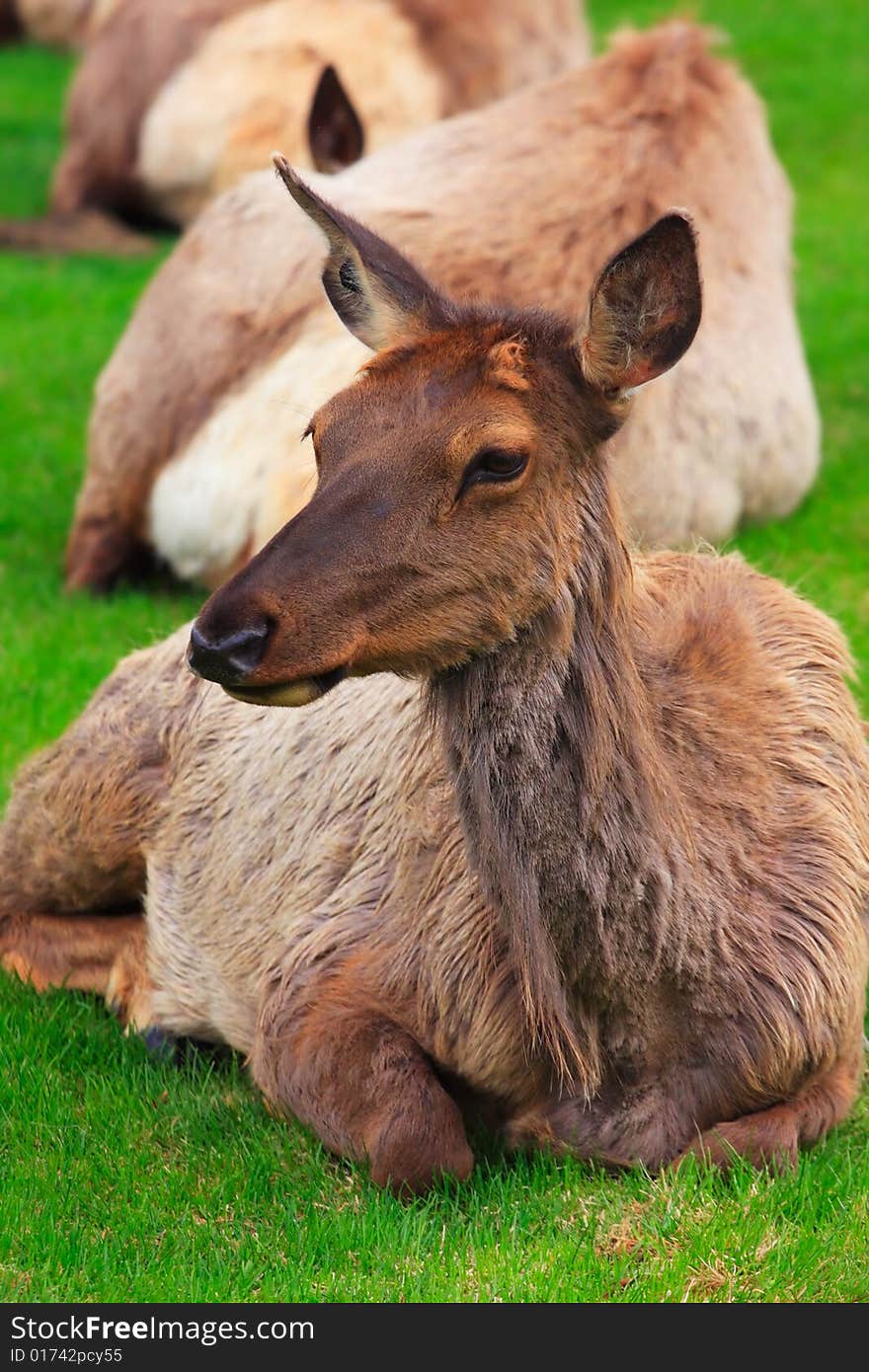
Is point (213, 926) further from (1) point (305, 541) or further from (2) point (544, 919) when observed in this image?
(1) point (305, 541)

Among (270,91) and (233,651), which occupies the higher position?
(233,651)

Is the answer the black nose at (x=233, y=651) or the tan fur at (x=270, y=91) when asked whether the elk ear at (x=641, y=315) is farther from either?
the tan fur at (x=270, y=91)

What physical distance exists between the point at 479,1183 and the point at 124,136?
430 inches

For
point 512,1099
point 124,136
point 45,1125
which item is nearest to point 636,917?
point 512,1099

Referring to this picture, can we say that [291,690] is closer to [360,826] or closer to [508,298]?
[360,826]

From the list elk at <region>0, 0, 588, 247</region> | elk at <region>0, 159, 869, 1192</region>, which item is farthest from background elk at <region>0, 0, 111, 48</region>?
elk at <region>0, 159, 869, 1192</region>

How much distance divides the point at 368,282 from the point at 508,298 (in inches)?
118

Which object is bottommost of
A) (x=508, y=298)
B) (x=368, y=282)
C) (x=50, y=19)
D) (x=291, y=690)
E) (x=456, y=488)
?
(x=50, y=19)

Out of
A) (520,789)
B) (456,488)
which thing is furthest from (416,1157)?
(456,488)

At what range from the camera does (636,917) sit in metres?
4.39

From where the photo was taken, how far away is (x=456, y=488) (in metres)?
4.07

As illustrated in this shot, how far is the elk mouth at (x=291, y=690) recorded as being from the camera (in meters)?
3.91

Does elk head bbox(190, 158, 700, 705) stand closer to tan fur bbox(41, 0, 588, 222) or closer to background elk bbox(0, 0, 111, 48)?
tan fur bbox(41, 0, 588, 222)

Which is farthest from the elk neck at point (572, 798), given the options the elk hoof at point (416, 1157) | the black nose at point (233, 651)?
the black nose at point (233, 651)
